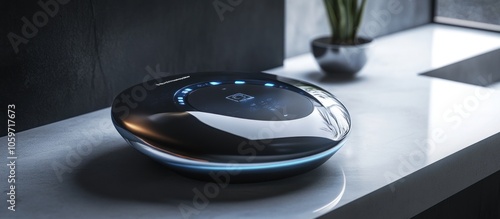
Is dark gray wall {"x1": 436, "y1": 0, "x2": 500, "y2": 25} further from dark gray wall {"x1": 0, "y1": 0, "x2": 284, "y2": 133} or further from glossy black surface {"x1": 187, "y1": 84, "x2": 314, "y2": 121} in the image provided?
glossy black surface {"x1": 187, "y1": 84, "x2": 314, "y2": 121}

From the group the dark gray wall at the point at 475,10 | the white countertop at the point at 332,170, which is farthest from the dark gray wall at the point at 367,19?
the white countertop at the point at 332,170

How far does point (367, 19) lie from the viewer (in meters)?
1.65

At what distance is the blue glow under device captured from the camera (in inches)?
34.7

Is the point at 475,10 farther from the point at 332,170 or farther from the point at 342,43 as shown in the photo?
the point at 332,170

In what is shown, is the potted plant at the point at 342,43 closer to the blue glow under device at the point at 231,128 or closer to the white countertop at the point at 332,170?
the white countertop at the point at 332,170

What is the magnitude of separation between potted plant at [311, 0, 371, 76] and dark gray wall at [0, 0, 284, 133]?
0.31ft

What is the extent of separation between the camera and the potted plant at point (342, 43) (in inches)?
53.2

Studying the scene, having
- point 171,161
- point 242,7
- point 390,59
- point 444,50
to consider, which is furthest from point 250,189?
point 444,50

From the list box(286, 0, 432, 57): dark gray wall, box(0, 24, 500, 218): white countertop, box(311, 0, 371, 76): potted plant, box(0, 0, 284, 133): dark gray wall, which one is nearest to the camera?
box(0, 24, 500, 218): white countertop

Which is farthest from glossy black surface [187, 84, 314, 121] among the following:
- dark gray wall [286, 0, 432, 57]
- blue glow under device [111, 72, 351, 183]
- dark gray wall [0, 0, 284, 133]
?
dark gray wall [286, 0, 432, 57]

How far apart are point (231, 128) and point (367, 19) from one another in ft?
2.67

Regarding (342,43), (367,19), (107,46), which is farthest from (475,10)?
(107,46)

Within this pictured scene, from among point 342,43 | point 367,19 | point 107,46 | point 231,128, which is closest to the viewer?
point 231,128

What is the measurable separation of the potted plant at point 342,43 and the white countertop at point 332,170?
7 cm
